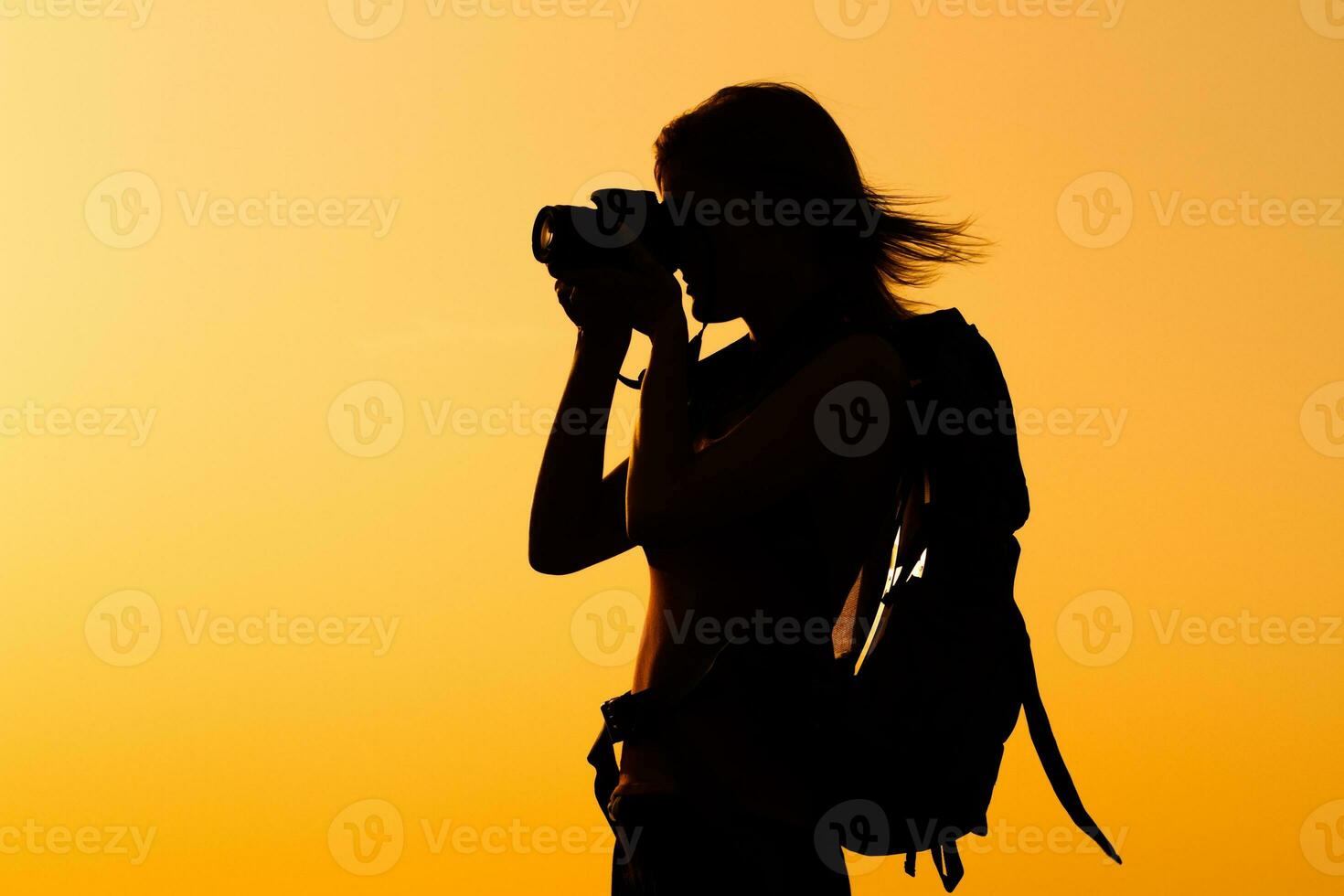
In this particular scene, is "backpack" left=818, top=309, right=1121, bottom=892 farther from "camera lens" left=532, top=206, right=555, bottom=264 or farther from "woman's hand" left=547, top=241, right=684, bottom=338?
"camera lens" left=532, top=206, right=555, bottom=264

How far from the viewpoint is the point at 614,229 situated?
9.14 ft

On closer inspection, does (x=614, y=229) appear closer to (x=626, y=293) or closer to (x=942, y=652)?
(x=626, y=293)

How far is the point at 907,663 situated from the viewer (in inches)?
98.9

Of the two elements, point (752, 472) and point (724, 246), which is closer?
point (752, 472)

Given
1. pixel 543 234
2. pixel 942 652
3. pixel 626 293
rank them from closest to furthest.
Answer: pixel 942 652 → pixel 626 293 → pixel 543 234

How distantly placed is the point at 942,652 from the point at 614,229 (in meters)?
0.90

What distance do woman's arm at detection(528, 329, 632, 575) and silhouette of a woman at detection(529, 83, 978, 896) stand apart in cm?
6

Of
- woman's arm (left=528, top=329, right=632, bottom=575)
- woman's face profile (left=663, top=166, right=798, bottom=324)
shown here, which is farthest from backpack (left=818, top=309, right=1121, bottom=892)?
woman's arm (left=528, top=329, right=632, bottom=575)

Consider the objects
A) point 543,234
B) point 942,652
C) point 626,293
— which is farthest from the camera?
point 543,234

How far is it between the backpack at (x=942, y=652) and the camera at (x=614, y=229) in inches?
19.4

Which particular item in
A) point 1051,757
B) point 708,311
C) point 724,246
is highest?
point 724,246

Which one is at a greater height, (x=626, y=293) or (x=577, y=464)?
(x=626, y=293)

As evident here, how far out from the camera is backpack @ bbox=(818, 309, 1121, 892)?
2510 millimetres

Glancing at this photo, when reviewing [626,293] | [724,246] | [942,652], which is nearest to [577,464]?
[626,293]
